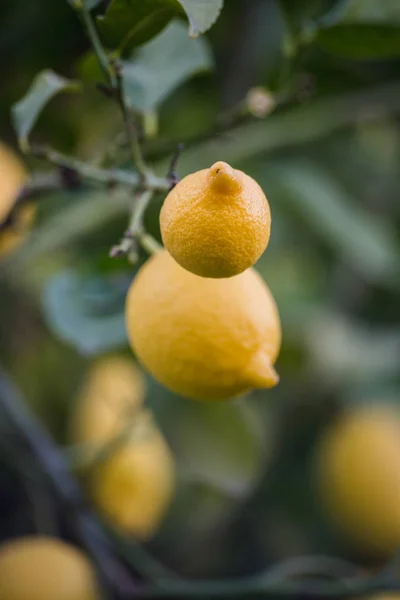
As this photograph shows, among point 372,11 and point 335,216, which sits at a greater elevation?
point 372,11

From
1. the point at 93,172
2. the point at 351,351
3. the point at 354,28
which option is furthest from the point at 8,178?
the point at 351,351

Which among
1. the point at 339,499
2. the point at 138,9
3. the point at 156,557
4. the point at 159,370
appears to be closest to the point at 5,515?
the point at 156,557

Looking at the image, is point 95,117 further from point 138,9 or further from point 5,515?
point 5,515

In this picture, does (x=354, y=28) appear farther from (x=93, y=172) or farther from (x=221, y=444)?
(x=221, y=444)

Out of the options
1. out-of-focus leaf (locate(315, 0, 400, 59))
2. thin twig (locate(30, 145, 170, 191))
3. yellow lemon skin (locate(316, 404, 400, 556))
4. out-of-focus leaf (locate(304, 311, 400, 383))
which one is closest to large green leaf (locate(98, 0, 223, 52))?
→ thin twig (locate(30, 145, 170, 191))

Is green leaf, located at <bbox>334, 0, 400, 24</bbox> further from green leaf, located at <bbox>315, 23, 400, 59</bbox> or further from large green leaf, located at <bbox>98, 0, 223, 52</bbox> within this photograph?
large green leaf, located at <bbox>98, 0, 223, 52</bbox>
